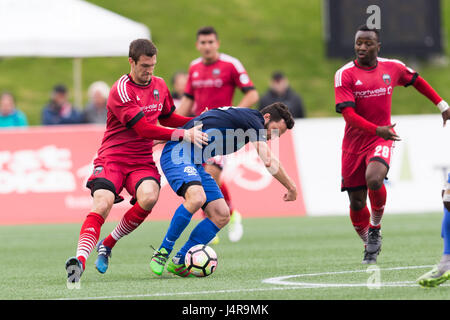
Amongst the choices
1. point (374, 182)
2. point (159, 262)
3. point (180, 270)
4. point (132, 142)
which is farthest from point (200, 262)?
point (374, 182)

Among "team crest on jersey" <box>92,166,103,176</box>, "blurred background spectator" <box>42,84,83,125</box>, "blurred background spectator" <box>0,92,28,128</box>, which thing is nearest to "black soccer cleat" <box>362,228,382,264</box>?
"team crest on jersey" <box>92,166,103,176</box>

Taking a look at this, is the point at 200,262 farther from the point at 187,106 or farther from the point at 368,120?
the point at 187,106

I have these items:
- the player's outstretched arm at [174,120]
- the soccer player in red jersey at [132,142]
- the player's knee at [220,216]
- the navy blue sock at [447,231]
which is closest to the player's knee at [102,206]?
the soccer player in red jersey at [132,142]

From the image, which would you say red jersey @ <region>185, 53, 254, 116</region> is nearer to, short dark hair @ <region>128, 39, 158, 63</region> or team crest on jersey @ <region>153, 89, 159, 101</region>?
team crest on jersey @ <region>153, 89, 159, 101</region>

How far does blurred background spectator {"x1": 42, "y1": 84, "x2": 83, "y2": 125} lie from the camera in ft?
59.0

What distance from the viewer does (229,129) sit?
866 centimetres

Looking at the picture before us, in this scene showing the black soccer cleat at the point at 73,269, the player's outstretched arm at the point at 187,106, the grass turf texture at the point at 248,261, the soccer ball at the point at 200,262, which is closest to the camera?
the grass turf texture at the point at 248,261

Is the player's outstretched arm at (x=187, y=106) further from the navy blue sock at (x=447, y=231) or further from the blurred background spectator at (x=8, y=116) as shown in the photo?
the navy blue sock at (x=447, y=231)

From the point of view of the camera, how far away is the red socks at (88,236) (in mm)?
7973

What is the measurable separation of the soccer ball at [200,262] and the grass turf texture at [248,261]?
88mm

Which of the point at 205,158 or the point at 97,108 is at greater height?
the point at 97,108

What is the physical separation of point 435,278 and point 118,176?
10.1ft

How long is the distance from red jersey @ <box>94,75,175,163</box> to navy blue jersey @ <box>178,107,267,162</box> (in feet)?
1.46
